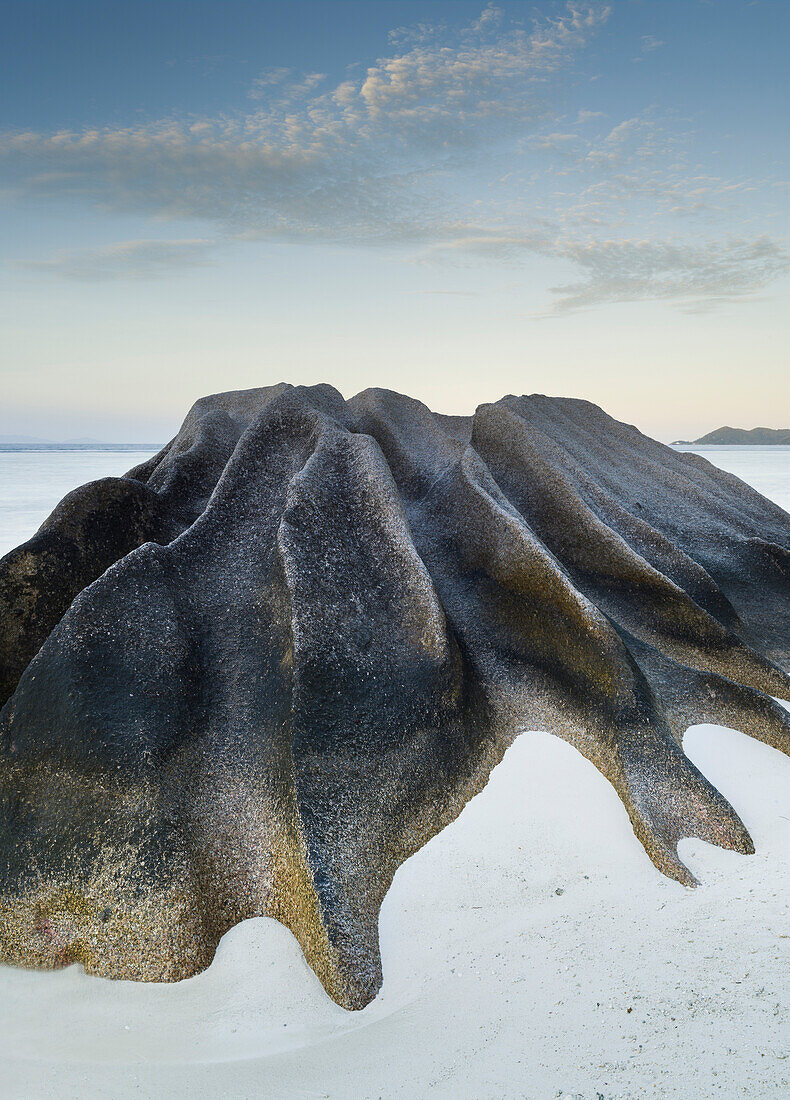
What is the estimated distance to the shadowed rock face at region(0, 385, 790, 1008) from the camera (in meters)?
2.78

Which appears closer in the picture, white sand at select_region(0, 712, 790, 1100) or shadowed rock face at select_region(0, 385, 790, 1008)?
white sand at select_region(0, 712, 790, 1100)

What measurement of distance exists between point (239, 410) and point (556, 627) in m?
4.64

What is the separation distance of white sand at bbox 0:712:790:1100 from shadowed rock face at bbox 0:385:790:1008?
121 mm

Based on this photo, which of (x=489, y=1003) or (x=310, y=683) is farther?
(x=310, y=683)

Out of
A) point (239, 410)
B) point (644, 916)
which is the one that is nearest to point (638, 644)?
point (644, 916)

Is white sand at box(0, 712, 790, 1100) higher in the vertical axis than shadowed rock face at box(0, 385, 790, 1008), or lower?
lower

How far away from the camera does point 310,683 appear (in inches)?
131

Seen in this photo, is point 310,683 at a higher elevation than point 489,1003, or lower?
higher

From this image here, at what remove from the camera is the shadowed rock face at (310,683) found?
278 cm

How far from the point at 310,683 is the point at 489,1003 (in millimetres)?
1564

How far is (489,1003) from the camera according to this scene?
7.72ft

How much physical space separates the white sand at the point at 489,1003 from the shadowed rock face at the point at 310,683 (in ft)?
0.40

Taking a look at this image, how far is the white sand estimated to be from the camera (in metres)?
2.10

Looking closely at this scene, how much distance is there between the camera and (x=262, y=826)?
298cm
